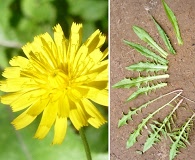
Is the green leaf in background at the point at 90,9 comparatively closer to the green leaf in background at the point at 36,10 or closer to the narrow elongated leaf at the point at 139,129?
the green leaf in background at the point at 36,10

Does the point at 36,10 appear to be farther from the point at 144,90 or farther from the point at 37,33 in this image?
the point at 144,90

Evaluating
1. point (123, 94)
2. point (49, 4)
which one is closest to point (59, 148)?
point (123, 94)

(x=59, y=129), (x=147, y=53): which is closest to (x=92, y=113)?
(x=59, y=129)

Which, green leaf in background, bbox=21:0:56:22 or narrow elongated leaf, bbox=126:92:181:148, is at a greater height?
green leaf in background, bbox=21:0:56:22

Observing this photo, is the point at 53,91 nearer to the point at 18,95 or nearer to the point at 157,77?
the point at 18,95

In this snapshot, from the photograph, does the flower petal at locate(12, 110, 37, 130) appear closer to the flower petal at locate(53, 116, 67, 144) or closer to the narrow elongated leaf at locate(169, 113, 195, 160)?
the flower petal at locate(53, 116, 67, 144)

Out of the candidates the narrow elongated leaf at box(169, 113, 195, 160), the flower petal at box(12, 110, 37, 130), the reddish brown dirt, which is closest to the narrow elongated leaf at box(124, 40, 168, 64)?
the reddish brown dirt
